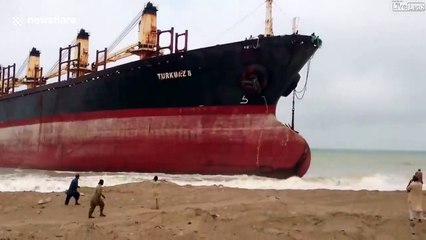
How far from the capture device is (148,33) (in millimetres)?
22516

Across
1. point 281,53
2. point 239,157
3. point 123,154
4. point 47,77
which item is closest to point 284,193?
point 239,157

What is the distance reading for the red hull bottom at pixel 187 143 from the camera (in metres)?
16.3

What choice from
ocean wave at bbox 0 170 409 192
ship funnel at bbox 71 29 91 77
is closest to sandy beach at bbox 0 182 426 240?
ocean wave at bbox 0 170 409 192

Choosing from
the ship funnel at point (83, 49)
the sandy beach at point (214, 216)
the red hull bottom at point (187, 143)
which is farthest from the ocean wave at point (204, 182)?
the ship funnel at point (83, 49)

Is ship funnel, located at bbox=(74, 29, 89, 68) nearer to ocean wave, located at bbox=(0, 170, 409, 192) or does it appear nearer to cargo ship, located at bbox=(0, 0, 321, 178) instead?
cargo ship, located at bbox=(0, 0, 321, 178)

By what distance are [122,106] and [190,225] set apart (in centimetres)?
1163

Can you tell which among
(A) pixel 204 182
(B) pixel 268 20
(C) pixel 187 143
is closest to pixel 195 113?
(C) pixel 187 143

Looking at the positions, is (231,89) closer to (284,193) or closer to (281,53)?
(281,53)

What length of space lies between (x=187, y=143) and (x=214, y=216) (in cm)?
843

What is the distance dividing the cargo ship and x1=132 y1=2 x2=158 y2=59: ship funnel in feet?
4.23

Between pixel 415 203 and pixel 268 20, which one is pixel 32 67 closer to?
pixel 268 20

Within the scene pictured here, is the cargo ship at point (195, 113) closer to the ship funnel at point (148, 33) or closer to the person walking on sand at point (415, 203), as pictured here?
the ship funnel at point (148, 33)

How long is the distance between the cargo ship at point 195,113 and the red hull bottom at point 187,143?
38 millimetres

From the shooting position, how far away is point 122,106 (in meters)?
19.3
